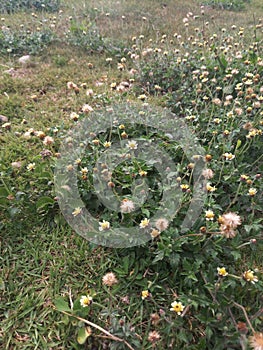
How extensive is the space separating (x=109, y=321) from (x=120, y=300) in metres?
0.12


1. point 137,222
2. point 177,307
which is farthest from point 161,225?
point 177,307

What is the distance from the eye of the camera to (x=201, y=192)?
191 cm

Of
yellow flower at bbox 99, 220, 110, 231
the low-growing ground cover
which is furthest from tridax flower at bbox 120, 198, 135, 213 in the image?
yellow flower at bbox 99, 220, 110, 231

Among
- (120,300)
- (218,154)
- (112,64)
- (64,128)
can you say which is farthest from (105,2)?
(120,300)

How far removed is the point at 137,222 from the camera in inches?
73.1

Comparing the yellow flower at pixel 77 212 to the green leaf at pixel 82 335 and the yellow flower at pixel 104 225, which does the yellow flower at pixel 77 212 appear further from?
the green leaf at pixel 82 335

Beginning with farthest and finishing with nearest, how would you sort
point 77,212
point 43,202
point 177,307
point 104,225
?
point 43,202
point 77,212
point 104,225
point 177,307

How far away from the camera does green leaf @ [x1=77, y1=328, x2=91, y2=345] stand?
1.50m

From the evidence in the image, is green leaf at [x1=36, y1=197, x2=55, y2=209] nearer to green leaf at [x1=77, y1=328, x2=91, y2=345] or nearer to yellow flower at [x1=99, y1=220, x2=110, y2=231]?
yellow flower at [x1=99, y1=220, x2=110, y2=231]

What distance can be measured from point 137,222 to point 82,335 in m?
0.63

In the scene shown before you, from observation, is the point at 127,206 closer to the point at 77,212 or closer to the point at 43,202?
the point at 77,212

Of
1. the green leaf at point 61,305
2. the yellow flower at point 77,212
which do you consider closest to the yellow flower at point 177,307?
the green leaf at point 61,305

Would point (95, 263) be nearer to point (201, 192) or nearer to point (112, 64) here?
point (201, 192)

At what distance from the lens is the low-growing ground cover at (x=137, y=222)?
155cm
